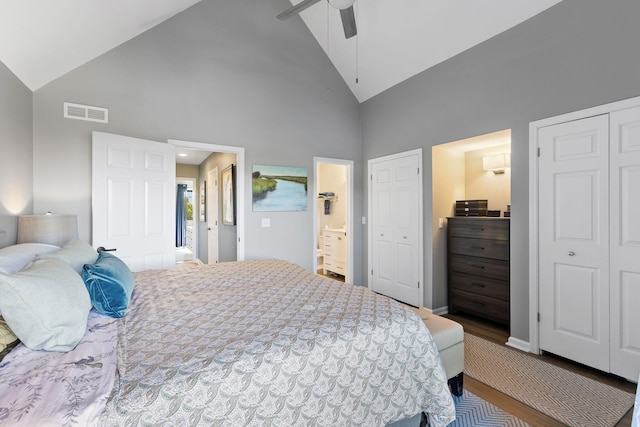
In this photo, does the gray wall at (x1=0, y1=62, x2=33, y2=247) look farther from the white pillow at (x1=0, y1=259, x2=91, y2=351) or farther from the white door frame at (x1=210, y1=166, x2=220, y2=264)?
the white door frame at (x1=210, y1=166, x2=220, y2=264)

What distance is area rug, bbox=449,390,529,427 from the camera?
1812 mm

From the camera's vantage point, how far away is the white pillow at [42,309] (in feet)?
3.66

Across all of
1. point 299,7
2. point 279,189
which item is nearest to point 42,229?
point 279,189

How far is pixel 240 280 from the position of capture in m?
2.33

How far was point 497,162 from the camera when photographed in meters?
3.59

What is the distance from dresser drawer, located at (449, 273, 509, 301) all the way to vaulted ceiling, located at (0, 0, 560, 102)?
2.57 metres

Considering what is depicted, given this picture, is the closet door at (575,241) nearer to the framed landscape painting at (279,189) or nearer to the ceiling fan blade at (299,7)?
the ceiling fan blade at (299,7)

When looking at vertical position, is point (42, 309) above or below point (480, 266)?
above

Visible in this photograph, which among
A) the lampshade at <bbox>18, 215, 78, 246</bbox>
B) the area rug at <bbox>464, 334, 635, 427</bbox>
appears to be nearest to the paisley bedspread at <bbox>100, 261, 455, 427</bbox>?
the area rug at <bbox>464, 334, 635, 427</bbox>

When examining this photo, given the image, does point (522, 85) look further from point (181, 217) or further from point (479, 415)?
A: point (181, 217)

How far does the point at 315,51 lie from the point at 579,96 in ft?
10.7

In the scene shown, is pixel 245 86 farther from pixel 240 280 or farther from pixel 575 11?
pixel 575 11

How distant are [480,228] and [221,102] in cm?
342

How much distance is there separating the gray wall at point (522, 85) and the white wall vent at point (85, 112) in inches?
137
